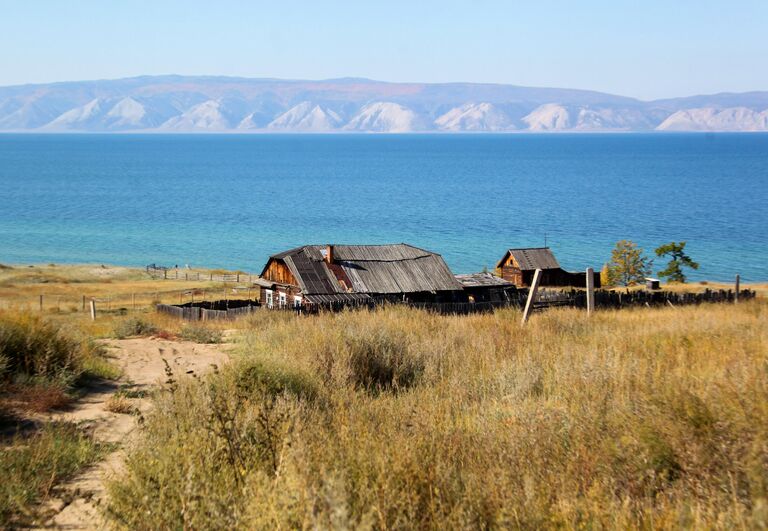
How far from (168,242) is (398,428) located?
81217 millimetres

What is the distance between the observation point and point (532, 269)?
Answer: 148ft

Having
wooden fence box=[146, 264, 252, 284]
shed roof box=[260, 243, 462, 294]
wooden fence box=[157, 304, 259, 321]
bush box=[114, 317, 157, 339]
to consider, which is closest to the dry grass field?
bush box=[114, 317, 157, 339]

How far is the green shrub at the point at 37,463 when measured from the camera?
19.8ft

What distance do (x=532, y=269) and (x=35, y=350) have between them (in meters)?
37.0

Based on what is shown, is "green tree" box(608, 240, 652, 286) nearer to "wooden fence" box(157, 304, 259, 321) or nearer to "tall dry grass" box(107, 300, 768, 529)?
"wooden fence" box(157, 304, 259, 321)

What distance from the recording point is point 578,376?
8.38 metres

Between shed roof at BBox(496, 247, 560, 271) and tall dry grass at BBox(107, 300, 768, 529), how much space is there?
35.8m

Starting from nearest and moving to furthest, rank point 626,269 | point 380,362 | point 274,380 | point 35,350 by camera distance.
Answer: point 274,380, point 380,362, point 35,350, point 626,269

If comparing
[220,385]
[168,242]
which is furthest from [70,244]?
[220,385]

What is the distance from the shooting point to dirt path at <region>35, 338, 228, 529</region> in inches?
239

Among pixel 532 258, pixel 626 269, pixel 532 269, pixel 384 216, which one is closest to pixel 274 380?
pixel 532 269

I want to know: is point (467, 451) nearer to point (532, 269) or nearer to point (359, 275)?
point (359, 275)

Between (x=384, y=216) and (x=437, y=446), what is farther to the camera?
(x=384, y=216)

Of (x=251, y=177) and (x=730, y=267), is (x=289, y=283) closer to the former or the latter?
(x=730, y=267)
